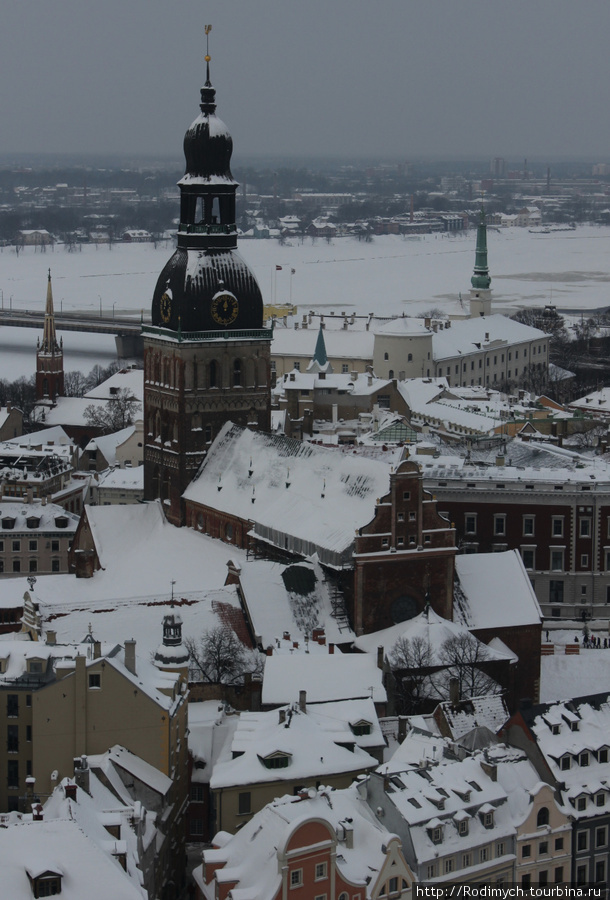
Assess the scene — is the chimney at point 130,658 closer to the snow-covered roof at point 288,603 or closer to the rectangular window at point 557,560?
the snow-covered roof at point 288,603

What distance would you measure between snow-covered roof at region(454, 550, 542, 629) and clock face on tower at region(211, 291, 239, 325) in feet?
51.3

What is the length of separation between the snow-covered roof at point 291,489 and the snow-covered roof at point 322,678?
6.71 metres

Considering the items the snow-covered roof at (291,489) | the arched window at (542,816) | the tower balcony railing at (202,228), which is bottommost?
the arched window at (542,816)

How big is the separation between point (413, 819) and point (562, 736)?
7558 mm

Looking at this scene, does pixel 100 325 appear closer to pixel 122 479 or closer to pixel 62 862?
pixel 122 479

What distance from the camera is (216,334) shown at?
8381 centimetres

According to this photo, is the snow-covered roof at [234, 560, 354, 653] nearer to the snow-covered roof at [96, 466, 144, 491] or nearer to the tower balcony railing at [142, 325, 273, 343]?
the tower balcony railing at [142, 325, 273, 343]

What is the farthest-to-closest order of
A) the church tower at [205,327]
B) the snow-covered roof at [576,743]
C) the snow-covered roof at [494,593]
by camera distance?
the church tower at [205,327]
the snow-covered roof at [494,593]
the snow-covered roof at [576,743]

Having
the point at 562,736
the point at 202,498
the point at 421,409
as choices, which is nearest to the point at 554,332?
the point at 421,409

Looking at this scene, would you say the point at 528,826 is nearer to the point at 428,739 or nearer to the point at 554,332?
the point at 428,739

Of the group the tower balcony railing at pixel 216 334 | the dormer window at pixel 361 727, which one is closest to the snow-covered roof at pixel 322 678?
the dormer window at pixel 361 727

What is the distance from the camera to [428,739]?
2304 inches

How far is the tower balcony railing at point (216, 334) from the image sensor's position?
83312mm

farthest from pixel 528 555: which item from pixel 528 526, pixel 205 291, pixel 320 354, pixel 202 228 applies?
Result: pixel 320 354
